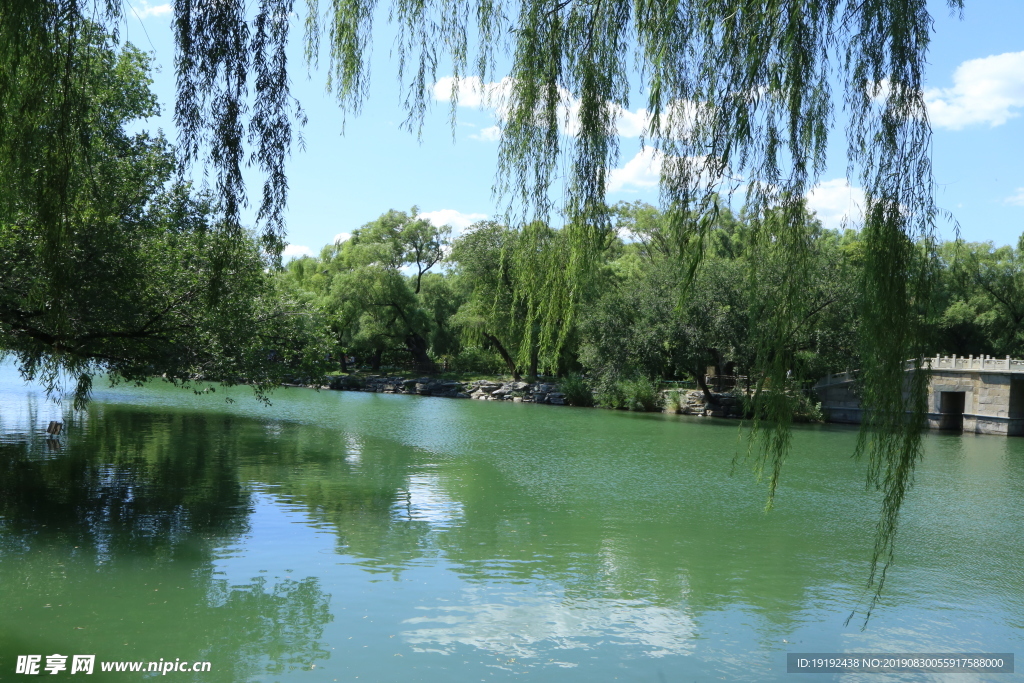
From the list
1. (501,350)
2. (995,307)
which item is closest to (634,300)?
(501,350)

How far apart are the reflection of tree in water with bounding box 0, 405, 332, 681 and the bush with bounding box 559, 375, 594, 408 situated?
70.1 feet

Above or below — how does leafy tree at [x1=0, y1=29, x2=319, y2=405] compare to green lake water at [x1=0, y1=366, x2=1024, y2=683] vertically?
above

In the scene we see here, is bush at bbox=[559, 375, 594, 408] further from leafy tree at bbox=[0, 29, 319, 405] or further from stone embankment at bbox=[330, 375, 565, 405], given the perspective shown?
leafy tree at bbox=[0, 29, 319, 405]

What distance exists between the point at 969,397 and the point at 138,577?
28902mm

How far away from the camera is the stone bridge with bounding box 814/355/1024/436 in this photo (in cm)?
2738

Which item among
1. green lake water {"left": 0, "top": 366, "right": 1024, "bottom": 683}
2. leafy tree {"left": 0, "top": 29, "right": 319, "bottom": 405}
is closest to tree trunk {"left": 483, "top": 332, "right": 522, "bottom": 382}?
green lake water {"left": 0, "top": 366, "right": 1024, "bottom": 683}

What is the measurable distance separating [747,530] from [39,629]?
7905mm

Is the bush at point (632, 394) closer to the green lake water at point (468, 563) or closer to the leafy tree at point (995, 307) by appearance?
the green lake water at point (468, 563)

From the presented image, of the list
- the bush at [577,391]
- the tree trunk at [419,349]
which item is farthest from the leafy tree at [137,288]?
the tree trunk at [419,349]

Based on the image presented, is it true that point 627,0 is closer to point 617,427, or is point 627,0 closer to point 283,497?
point 283,497

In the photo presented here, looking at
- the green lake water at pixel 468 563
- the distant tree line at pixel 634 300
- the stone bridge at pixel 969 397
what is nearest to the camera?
the distant tree line at pixel 634 300

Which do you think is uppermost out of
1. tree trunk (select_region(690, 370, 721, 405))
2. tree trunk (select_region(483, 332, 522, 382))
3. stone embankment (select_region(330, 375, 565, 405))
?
tree trunk (select_region(483, 332, 522, 382))

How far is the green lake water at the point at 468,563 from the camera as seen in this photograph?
5.83 m

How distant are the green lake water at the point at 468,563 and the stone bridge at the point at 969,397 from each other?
1242 cm
